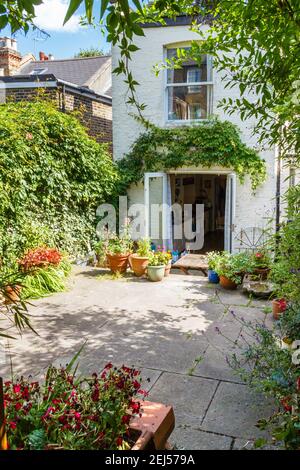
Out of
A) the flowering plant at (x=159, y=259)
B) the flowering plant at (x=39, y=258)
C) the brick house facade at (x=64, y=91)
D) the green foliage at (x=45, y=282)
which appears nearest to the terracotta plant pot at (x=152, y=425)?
the green foliage at (x=45, y=282)

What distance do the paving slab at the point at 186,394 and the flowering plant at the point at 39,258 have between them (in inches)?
140

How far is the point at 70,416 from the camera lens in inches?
73.0

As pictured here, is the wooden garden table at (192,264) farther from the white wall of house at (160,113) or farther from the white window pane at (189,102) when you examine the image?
the white window pane at (189,102)

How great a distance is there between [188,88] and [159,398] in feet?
24.8

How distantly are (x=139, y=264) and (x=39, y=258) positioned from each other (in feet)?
7.00

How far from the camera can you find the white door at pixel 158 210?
30.8 feet

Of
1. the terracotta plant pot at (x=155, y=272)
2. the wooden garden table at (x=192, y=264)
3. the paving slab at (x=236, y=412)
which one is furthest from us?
the wooden garden table at (x=192, y=264)

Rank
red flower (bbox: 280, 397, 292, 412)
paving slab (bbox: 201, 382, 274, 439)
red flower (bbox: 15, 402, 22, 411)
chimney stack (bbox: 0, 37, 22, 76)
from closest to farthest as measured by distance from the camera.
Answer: red flower (bbox: 15, 402, 22, 411) < red flower (bbox: 280, 397, 292, 412) < paving slab (bbox: 201, 382, 274, 439) < chimney stack (bbox: 0, 37, 22, 76)

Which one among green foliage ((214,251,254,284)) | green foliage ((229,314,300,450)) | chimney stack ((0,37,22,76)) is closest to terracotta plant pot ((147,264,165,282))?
green foliage ((214,251,254,284))

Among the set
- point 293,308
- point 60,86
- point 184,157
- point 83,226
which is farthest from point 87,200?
point 293,308

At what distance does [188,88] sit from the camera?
30.0 feet

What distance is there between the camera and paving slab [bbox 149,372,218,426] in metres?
3.16

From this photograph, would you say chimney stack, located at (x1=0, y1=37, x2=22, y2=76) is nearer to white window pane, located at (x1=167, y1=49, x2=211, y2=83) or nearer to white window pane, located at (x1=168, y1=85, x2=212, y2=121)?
white window pane, located at (x1=167, y1=49, x2=211, y2=83)

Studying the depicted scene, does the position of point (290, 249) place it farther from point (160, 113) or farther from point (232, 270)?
point (160, 113)
